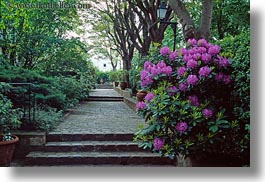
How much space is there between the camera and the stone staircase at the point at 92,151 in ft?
9.00

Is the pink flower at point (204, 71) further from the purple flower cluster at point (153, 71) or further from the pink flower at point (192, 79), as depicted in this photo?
the purple flower cluster at point (153, 71)

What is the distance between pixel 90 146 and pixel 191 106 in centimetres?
111

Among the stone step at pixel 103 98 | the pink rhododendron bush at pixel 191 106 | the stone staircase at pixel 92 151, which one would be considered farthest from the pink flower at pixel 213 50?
the stone step at pixel 103 98

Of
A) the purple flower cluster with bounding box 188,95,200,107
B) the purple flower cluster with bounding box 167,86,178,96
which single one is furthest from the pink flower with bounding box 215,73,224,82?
the purple flower cluster with bounding box 167,86,178,96

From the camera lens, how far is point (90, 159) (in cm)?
276

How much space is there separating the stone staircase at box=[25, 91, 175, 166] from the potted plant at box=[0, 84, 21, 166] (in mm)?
209

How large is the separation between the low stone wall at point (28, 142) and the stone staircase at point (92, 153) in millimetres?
67

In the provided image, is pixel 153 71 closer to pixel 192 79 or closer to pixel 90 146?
pixel 192 79

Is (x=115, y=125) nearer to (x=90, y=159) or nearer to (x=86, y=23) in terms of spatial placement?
(x=90, y=159)

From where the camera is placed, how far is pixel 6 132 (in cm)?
278

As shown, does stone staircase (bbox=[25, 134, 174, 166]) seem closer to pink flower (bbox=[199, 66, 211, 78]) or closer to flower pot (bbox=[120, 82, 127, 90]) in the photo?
pink flower (bbox=[199, 66, 211, 78])

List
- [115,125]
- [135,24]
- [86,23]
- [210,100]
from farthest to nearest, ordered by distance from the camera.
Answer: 1. [135,24]
2. [86,23]
3. [115,125]
4. [210,100]

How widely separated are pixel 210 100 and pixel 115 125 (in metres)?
1.50

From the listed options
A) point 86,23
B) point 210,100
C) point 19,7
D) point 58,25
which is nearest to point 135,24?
point 86,23
